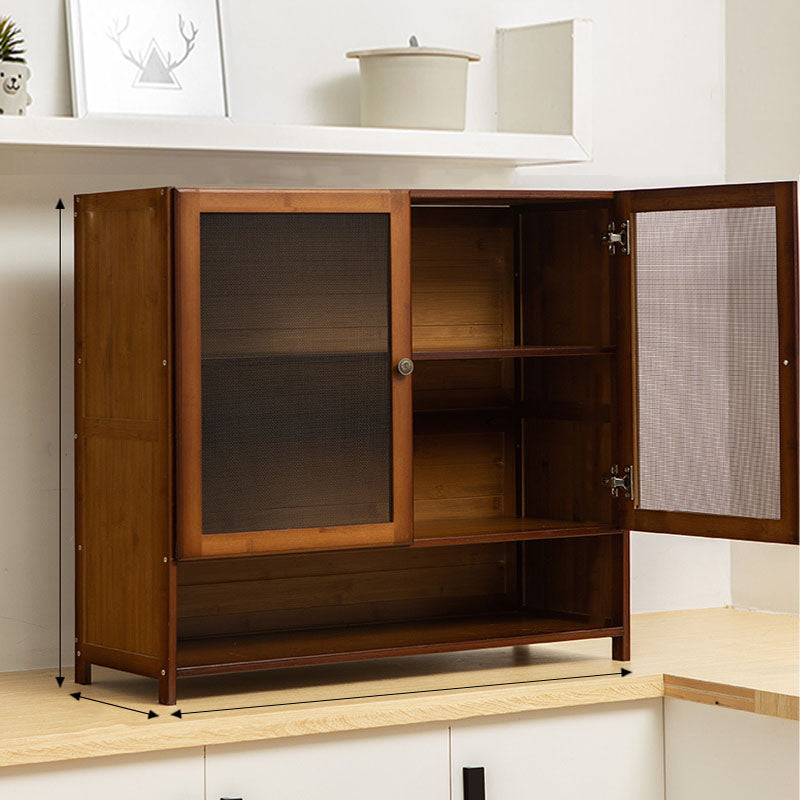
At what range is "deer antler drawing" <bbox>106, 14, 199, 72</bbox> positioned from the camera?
9.32 feet

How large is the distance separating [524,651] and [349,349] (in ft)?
2.80

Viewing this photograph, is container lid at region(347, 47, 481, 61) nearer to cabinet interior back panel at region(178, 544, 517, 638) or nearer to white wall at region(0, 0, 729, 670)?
white wall at region(0, 0, 729, 670)

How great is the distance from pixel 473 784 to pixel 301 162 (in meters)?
1.38

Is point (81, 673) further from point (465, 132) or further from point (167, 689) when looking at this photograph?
point (465, 132)

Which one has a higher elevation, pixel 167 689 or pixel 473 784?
pixel 167 689

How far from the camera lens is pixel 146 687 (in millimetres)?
2703

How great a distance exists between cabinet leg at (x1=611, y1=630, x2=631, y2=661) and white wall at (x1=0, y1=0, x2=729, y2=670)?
60cm

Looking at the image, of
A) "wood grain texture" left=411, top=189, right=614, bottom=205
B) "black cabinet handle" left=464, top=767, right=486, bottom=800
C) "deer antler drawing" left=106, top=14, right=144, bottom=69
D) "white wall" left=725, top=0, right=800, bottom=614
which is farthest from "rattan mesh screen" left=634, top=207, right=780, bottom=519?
"deer antler drawing" left=106, top=14, right=144, bottom=69

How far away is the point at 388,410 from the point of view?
261 centimetres

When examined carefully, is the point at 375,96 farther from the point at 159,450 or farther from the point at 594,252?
the point at 159,450

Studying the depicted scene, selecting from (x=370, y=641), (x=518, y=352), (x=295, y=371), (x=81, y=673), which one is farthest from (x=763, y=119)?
(x=81, y=673)

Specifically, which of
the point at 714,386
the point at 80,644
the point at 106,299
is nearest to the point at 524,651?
the point at 714,386

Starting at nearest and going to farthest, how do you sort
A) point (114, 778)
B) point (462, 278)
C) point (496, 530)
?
point (114, 778)
point (496, 530)
point (462, 278)

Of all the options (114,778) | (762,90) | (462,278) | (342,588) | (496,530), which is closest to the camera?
(114,778)
